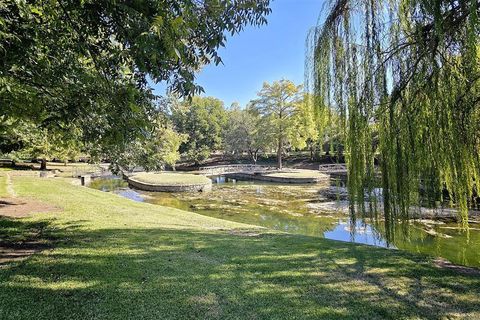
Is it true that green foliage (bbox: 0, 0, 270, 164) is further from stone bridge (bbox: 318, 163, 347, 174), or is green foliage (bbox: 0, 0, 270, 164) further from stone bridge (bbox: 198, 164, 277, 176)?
stone bridge (bbox: 318, 163, 347, 174)

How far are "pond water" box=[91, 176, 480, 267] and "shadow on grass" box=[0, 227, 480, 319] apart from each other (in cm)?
59

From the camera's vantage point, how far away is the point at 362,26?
3.62 m

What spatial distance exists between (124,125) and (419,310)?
432cm

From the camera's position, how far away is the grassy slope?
3604 mm

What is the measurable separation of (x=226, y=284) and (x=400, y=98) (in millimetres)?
3267

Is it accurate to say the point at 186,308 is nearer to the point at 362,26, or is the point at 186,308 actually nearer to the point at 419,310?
the point at 419,310

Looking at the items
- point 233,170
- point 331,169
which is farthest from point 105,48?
point 331,169

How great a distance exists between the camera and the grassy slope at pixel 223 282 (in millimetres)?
3604

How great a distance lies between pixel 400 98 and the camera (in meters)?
3.59

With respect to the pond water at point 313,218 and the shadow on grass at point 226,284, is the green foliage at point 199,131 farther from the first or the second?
the shadow on grass at point 226,284

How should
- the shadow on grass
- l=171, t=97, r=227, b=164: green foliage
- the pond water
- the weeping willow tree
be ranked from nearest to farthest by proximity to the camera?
the weeping willow tree → the shadow on grass → the pond water → l=171, t=97, r=227, b=164: green foliage

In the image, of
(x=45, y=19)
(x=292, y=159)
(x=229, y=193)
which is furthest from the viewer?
(x=292, y=159)

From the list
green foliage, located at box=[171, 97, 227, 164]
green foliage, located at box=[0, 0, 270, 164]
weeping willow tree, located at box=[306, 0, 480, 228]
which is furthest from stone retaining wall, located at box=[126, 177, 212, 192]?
green foliage, located at box=[171, 97, 227, 164]

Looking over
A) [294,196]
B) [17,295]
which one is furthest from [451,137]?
[294,196]
